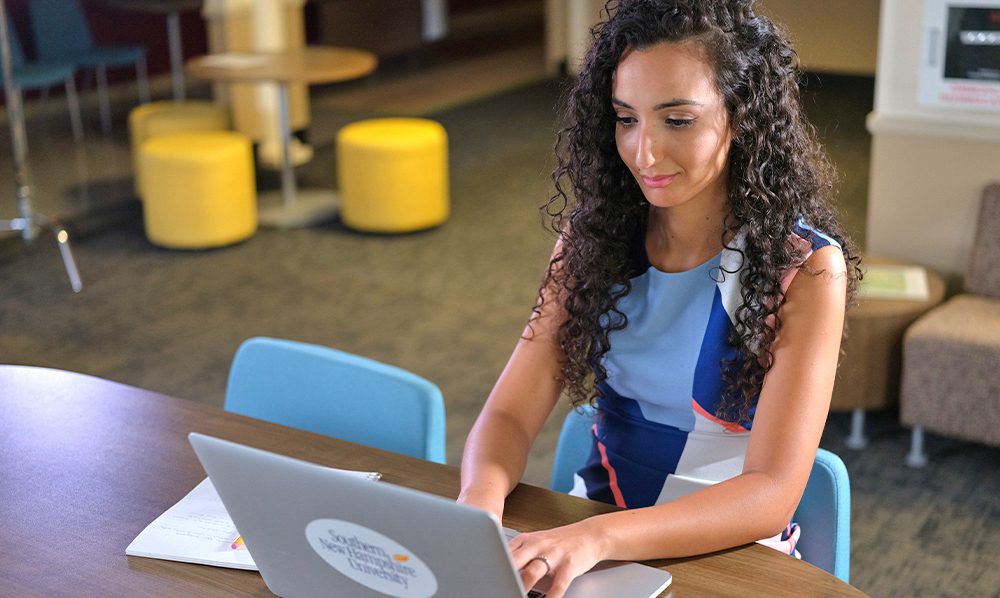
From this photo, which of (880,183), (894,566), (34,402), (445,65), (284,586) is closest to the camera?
(284,586)

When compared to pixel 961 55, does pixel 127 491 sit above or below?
below

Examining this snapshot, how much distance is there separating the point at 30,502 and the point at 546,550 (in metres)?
0.79

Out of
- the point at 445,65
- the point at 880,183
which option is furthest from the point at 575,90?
the point at 445,65

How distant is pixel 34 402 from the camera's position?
2.14 m

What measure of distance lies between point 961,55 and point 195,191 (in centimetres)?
335

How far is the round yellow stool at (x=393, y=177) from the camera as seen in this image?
590 centimetres

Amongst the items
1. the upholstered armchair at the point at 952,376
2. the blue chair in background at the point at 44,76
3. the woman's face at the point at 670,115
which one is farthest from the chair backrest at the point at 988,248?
the blue chair in background at the point at 44,76

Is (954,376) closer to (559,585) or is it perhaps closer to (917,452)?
(917,452)

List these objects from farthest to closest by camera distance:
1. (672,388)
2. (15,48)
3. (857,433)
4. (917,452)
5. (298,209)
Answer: (15,48), (298,209), (857,433), (917,452), (672,388)

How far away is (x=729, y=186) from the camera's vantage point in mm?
1885

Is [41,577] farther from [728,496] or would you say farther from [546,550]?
[728,496]

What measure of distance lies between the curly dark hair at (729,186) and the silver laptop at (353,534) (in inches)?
20.1

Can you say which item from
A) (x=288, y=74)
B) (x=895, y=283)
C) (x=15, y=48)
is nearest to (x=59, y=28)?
(x=15, y=48)

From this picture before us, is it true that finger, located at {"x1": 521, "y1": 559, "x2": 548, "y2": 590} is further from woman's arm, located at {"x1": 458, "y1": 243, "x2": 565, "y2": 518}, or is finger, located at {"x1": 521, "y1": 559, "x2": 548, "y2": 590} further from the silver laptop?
woman's arm, located at {"x1": 458, "y1": 243, "x2": 565, "y2": 518}
